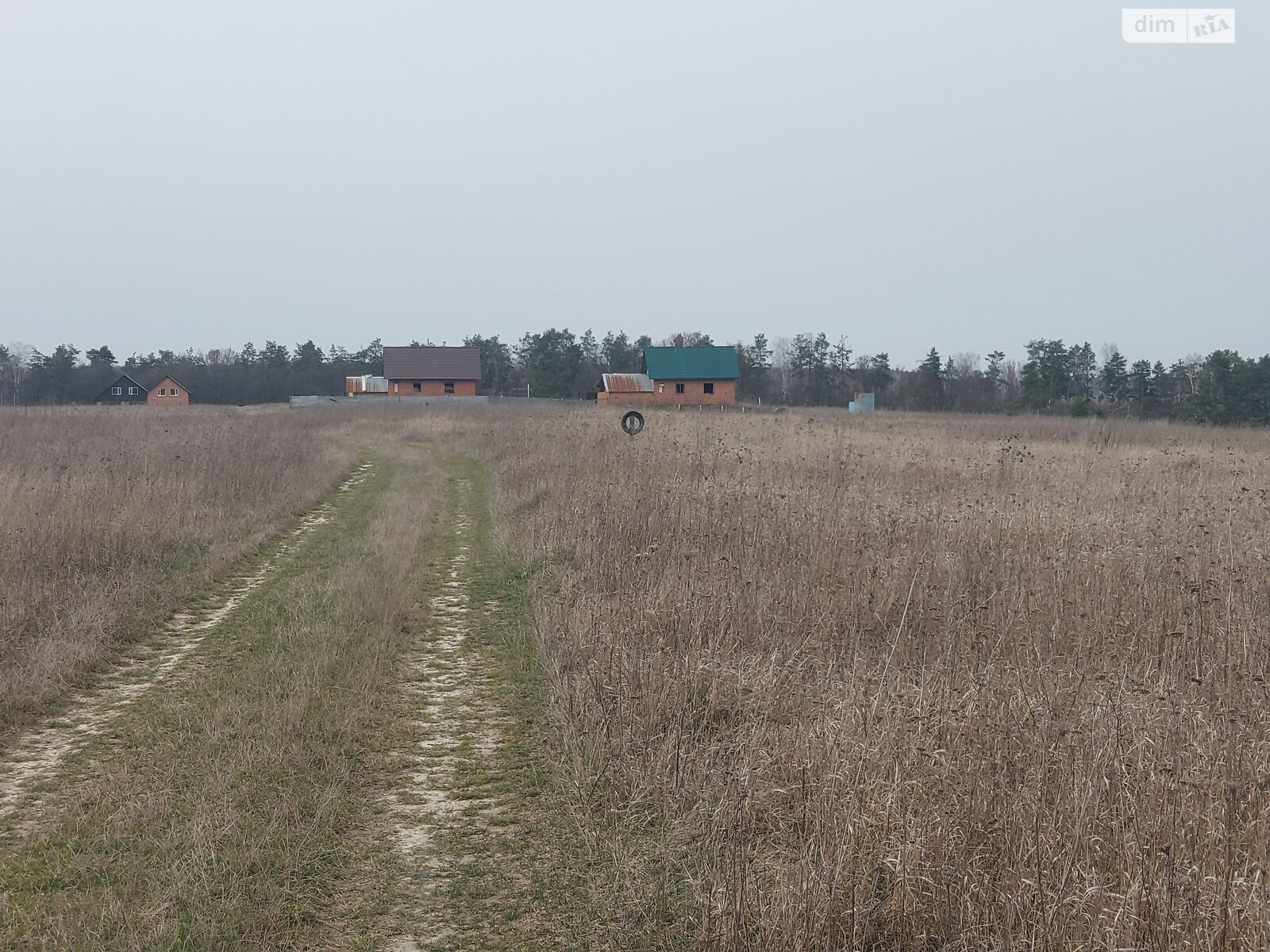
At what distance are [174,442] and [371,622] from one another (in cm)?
1487

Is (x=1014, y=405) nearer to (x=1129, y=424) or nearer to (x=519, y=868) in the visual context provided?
(x=1129, y=424)

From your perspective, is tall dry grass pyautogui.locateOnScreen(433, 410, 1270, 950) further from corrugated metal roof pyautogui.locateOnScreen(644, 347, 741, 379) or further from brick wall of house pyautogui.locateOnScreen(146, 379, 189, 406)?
brick wall of house pyautogui.locateOnScreen(146, 379, 189, 406)

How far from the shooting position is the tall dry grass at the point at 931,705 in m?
3.50

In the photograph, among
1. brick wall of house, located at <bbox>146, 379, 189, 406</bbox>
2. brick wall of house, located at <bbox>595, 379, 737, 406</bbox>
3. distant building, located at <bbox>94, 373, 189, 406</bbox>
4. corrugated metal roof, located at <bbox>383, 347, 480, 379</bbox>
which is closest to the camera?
brick wall of house, located at <bbox>595, 379, 737, 406</bbox>

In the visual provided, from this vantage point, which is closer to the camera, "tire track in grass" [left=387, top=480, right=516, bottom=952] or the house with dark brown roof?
"tire track in grass" [left=387, top=480, right=516, bottom=952]

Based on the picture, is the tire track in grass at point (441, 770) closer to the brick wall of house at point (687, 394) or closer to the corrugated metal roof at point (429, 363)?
the brick wall of house at point (687, 394)

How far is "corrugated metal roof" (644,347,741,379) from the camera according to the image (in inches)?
2490

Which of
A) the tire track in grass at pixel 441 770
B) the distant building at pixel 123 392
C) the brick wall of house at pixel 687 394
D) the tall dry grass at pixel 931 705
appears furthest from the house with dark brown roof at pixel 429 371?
the tire track in grass at pixel 441 770

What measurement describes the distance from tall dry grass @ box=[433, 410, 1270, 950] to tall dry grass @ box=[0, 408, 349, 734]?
3.84 metres

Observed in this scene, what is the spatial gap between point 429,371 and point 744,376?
94.2ft

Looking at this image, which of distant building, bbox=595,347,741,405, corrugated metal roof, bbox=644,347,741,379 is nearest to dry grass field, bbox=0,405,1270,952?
distant building, bbox=595,347,741,405

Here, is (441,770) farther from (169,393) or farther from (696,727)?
(169,393)

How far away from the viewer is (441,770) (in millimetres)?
5375

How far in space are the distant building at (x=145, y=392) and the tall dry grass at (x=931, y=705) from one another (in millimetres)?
79475
